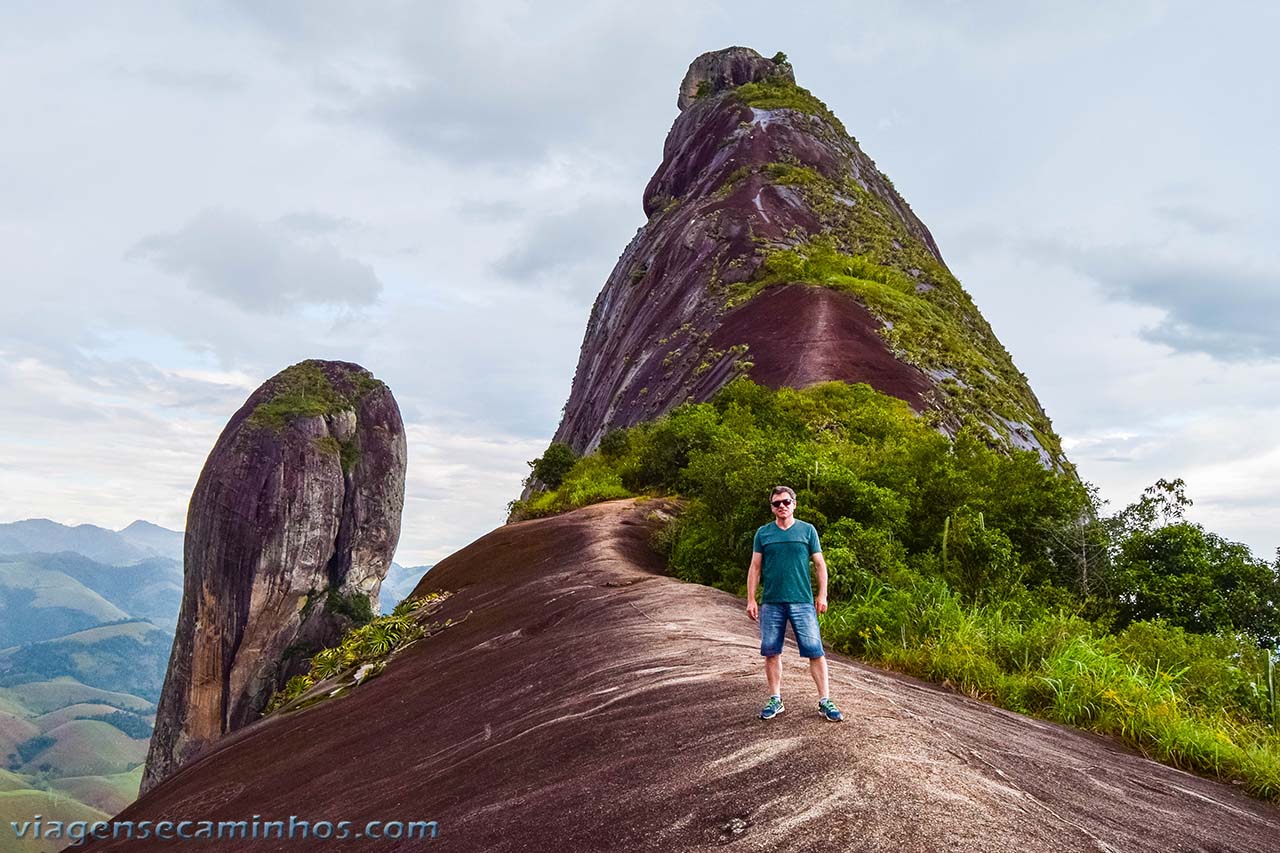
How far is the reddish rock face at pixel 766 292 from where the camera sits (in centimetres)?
2291

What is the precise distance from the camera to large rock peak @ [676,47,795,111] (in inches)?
2163

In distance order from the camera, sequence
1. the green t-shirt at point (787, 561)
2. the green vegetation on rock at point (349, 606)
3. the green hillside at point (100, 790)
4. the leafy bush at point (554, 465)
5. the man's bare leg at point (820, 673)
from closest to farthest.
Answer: the man's bare leg at point (820, 673), the green t-shirt at point (787, 561), the leafy bush at point (554, 465), the green vegetation on rock at point (349, 606), the green hillside at point (100, 790)

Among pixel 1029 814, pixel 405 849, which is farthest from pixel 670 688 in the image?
pixel 1029 814

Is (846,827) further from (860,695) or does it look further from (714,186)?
(714,186)

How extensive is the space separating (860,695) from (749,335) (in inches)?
827

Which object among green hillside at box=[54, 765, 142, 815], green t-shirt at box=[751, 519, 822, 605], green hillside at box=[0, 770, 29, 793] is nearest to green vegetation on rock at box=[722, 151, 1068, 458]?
green t-shirt at box=[751, 519, 822, 605]

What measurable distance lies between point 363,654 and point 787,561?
793cm

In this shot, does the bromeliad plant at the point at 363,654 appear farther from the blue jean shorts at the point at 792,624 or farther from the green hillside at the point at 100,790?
the green hillside at the point at 100,790

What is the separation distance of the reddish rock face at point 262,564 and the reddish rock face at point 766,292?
13.7 m

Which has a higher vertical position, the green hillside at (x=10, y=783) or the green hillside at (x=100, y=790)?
the green hillside at (x=10, y=783)

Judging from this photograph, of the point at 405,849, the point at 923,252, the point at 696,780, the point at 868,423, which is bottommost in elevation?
the point at 405,849

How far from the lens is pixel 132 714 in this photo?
191250mm

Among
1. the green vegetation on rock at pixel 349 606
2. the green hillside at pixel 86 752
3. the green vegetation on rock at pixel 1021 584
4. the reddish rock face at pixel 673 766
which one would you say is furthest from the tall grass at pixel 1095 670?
the green hillside at pixel 86 752

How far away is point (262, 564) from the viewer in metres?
39.4
